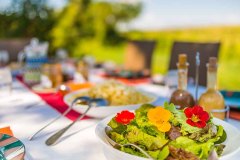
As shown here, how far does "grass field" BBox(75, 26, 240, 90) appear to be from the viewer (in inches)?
→ 235

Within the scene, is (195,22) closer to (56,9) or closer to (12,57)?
(56,9)

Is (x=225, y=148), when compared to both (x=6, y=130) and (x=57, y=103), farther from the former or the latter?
(x=57, y=103)

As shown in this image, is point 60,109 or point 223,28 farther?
point 223,28

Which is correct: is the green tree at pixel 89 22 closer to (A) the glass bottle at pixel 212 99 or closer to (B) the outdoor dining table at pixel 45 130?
(B) the outdoor dining table at pixel 45 130

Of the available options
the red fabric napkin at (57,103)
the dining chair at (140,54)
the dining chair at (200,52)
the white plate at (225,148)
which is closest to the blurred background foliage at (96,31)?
the dining chair at (140,54)

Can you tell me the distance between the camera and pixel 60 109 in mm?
1207

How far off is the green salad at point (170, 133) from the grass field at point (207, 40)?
478 centimetres

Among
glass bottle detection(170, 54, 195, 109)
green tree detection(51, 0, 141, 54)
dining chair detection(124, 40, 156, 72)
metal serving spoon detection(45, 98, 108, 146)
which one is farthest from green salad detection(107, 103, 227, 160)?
green tree detection(51, 0, 141, 54)

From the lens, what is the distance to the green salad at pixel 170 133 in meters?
0.62

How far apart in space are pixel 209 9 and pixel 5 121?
18.9 ft

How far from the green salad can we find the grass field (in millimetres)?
4779

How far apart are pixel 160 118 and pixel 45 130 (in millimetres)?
413

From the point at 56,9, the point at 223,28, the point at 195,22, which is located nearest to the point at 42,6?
the point at 56,9

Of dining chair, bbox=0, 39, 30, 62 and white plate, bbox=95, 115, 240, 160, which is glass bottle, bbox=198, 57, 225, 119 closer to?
white plate, bbox=95, 115, 240, 160
